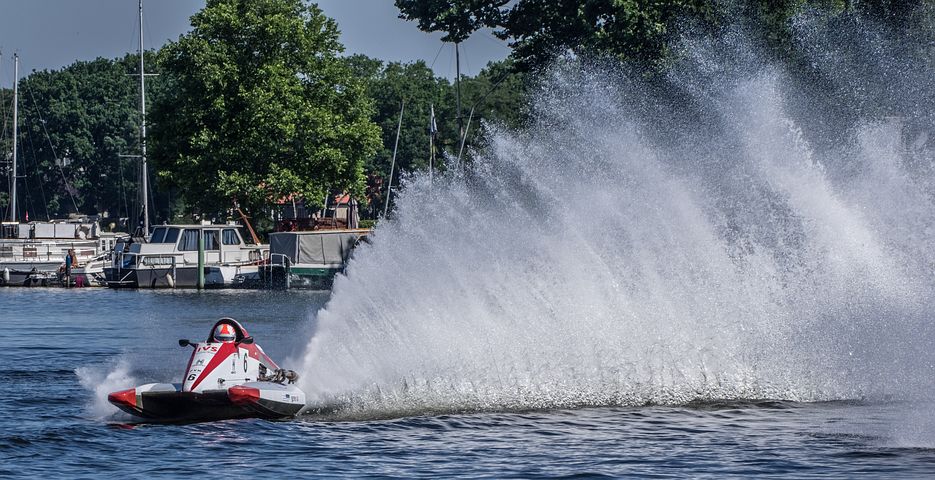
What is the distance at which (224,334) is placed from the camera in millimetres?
21688

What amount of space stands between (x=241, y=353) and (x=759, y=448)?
8.09 metres

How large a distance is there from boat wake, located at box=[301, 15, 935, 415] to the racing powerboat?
64.4 inches

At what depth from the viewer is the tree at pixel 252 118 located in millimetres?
74500

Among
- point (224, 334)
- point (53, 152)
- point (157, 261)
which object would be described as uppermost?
point (53, 152)

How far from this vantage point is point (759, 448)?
18656mm

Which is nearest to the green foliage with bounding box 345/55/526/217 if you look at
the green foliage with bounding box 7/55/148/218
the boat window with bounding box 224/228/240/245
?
the green foliage with bounding box 7/55/148/218

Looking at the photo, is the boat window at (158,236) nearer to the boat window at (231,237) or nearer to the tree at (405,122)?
the boat window at (231,237)

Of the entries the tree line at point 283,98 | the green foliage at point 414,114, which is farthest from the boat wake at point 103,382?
the green foliage at point 414,114

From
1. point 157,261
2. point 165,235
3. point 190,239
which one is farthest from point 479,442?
point 165,235

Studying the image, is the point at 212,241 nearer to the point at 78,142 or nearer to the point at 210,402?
the point at 210,402

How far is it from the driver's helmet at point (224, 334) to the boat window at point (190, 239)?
4996 centimetres

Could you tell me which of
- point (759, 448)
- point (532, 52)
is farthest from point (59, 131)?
point (759, 448)

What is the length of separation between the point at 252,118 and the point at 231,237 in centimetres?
649

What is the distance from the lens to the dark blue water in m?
17.6
